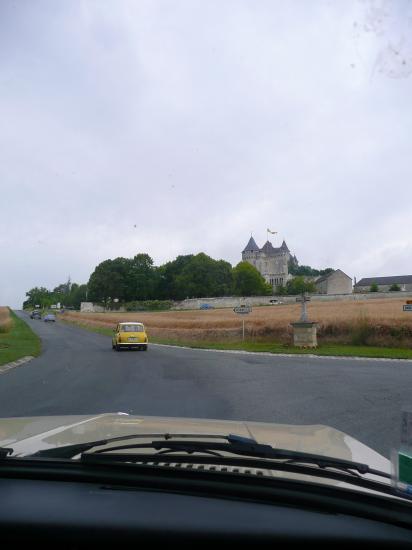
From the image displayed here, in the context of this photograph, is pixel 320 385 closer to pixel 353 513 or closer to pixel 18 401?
pixel 18 401

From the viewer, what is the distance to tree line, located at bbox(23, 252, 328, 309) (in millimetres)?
131750

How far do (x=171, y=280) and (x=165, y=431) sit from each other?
456ft

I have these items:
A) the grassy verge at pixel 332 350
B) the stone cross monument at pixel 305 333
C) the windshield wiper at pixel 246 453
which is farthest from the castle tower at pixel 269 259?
the windshield wiper at pixel 246 453

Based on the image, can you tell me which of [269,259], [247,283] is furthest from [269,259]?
[247,283]

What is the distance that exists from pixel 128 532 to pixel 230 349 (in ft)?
90.1

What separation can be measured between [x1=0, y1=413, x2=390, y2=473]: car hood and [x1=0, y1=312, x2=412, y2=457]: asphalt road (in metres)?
2.88

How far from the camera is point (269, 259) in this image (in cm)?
17212

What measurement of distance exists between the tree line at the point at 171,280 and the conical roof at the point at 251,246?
105 feet

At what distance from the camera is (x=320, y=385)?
1329 cm

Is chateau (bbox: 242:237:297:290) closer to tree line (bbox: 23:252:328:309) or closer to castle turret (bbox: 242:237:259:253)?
castle turret (bbox: 242:237:259:253)

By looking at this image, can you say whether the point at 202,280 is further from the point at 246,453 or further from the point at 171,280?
the point at 246,453

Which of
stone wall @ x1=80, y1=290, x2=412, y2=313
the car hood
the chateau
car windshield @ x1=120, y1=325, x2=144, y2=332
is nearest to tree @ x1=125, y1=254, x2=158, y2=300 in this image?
stone wall @ x1=80, y1=290, x2=412, y2=313

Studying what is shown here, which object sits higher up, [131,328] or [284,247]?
[284,247]

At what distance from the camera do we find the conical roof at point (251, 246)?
6860 inches
